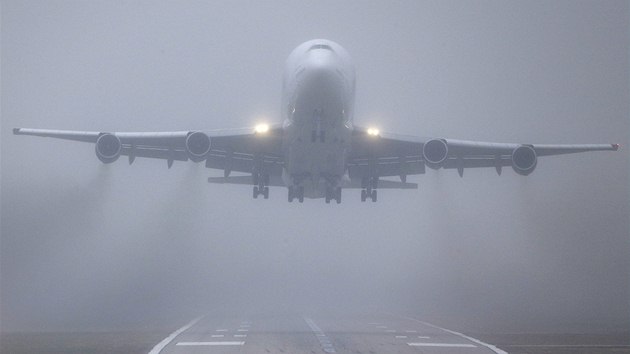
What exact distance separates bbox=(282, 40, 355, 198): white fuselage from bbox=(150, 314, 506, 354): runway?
26.2 ft

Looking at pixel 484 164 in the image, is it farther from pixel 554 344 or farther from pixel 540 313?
pixel 554 344

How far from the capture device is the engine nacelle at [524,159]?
121 ft

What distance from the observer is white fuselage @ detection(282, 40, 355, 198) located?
3216 cm

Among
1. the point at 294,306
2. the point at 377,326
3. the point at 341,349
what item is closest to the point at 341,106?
the point at 377,326

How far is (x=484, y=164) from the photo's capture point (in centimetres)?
4181

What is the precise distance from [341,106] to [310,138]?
2.31 meters

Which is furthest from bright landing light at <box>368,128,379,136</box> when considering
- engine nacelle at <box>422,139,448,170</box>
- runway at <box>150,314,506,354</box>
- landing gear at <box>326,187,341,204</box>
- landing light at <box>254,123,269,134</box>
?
runway at <box>150,314,506,354</box>

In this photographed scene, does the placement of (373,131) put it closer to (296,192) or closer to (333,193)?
(333,193)

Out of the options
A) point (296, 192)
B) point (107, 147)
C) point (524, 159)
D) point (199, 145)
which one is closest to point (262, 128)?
point (199, 145)

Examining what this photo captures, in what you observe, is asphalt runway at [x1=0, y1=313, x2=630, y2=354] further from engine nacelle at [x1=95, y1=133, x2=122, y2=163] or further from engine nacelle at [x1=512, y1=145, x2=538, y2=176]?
engine nacelle at [x1=512, y1=145, x2=538, y2=176]

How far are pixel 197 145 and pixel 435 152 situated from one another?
11261mm

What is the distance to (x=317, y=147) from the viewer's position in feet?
115

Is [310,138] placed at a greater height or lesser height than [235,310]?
greater

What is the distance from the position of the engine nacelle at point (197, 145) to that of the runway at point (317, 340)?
25.9 feet
